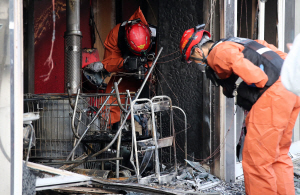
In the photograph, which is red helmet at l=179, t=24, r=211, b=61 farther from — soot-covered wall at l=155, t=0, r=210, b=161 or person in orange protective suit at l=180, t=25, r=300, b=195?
soot-covered wall at l=155, t=0, r=210, b=161

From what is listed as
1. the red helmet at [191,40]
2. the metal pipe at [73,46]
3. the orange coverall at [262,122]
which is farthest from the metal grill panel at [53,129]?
the orange coverall at [262,122]

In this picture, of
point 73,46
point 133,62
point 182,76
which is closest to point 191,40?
point 182,76

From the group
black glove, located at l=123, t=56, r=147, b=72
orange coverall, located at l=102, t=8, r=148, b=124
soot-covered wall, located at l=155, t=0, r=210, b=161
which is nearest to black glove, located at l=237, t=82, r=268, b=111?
soot-covered wall, located at l=155, t=0, r=210, b=161

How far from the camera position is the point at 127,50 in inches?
210

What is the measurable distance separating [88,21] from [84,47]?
69cm

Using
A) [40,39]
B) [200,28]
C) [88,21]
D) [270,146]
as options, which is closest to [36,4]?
[40,39]

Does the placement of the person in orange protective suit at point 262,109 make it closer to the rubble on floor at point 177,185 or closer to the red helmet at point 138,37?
the rubble on floor at point 177,185

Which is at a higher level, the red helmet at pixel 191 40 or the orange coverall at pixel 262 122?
the red helmet at pixel 191 40

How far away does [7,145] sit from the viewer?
1821 mm

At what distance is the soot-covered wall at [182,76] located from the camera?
4363 millimetres

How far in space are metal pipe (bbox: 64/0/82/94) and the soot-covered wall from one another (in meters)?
1.45

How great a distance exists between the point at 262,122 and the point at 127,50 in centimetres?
328

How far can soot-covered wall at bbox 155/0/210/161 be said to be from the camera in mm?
4363

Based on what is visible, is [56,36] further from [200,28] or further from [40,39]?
[200,28]
